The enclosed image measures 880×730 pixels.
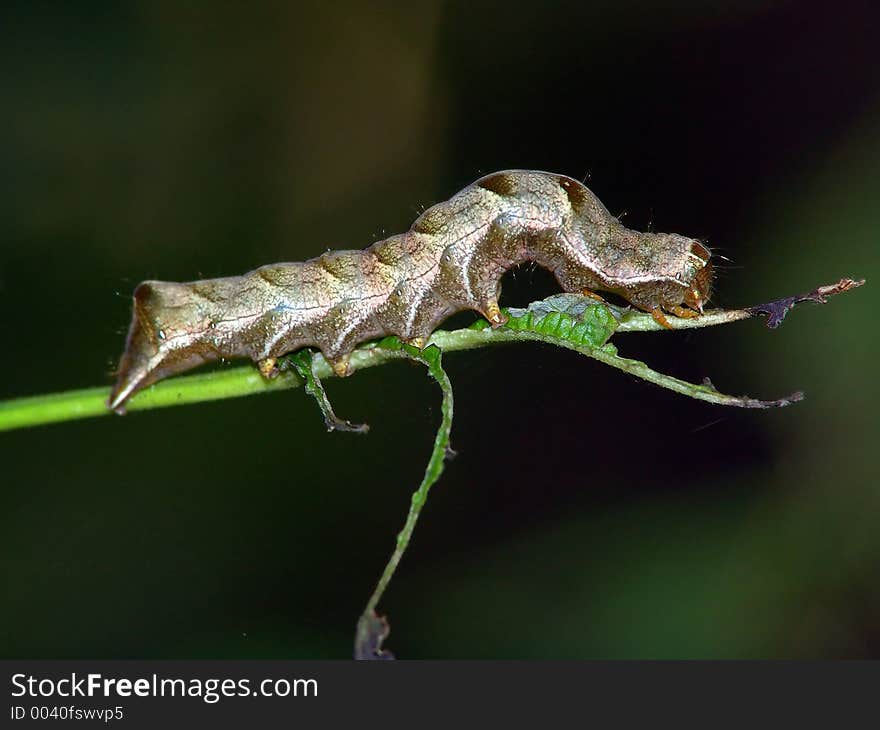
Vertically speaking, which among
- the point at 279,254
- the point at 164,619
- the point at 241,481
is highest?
the point at 279,254

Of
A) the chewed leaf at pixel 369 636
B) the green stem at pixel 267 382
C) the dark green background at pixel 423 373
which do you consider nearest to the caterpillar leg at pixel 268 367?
the green stem at pixel 267 382

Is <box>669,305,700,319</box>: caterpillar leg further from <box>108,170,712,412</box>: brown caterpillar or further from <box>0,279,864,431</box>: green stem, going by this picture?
<box>0,279,864,431</box>: green stem

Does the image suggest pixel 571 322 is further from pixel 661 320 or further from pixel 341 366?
pixel 341 366

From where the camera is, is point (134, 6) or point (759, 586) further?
point (134, 6)

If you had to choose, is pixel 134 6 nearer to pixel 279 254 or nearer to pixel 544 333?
pixel 279 254

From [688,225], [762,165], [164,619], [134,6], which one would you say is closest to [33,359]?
[164,619]

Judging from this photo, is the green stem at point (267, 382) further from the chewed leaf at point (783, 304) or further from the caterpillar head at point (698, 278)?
the caterpillar head at point (698, 278)

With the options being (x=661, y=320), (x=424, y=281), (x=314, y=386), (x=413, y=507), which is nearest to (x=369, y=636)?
(x=413, y=507)
